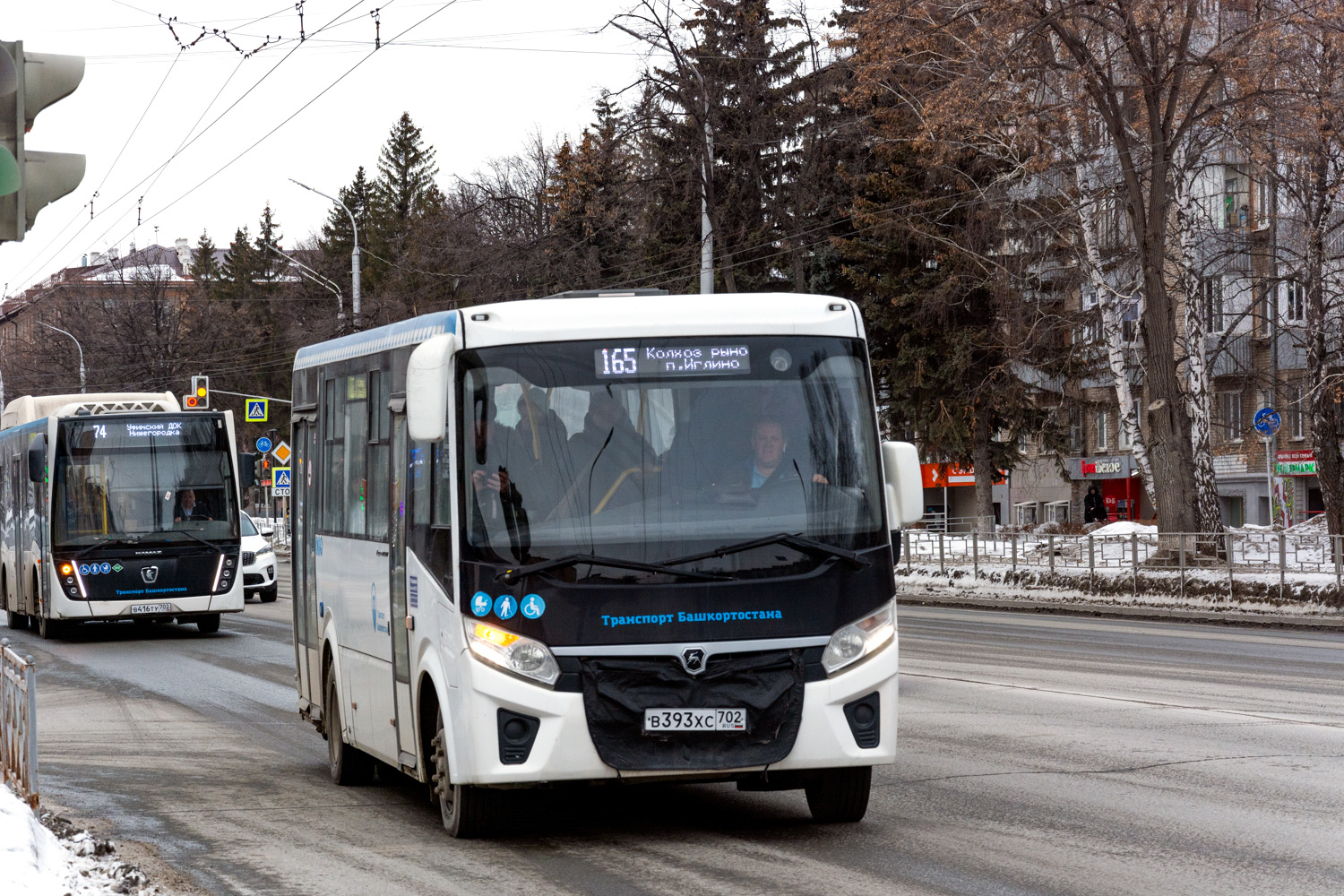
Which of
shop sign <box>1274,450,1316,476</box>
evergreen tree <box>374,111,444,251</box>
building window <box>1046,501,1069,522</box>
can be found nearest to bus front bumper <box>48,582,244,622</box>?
shop sign <box>1274,450,1316,476</box>

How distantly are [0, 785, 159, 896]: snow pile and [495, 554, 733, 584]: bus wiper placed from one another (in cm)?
198

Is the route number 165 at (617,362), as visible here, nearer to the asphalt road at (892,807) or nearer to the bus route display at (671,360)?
the bus route display at (671,360)

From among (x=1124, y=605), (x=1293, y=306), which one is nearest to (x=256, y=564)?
(x=1124, y=605)

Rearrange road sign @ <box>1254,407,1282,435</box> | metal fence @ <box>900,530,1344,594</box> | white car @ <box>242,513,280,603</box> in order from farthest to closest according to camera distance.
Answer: white car @ <box>242,513,280,603</box>, road sign @ <box>1254,407,1282,435</box>, metal fence @ <box>900,530,1344,594</box>

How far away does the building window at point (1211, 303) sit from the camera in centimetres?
3570

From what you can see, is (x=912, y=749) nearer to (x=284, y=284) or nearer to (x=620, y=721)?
(x=620, y=721)

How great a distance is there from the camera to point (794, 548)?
7.95m

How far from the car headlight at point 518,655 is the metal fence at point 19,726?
2.42 metres

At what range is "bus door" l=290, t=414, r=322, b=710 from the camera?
11.2 meters

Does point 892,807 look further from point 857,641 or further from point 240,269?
point 240,269

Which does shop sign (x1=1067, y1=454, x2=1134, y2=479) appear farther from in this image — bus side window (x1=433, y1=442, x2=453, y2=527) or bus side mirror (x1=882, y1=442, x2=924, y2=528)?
bus side window (x1=433, y1=442, x2=453, y2=527)

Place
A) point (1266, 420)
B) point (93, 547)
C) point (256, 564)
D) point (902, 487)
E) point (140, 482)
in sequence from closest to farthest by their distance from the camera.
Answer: point (902, 487) < point (93, 547) < point (140, 482) < point (1266, 420) < point (256, 564)

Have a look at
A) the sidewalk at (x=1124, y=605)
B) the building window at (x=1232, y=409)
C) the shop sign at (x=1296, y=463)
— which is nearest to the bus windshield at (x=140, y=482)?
the sidewalk at (x=1124, y=605)

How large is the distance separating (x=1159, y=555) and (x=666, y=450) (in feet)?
72.9
